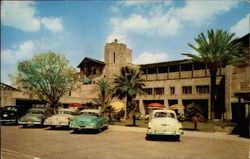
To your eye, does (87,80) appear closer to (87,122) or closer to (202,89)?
(202,89)

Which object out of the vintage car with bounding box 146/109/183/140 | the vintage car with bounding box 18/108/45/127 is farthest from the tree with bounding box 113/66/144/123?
the vintage car with bounding box 146/109/183/140

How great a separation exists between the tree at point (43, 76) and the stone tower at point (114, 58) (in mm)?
16813

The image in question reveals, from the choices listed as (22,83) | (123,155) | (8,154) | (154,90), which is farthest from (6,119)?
(154,90)

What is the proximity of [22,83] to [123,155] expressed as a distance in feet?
81.0

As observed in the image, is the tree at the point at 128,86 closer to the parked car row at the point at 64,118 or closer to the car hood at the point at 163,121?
the parked car row at the point at 64,118

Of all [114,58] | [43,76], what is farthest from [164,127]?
[114,58]

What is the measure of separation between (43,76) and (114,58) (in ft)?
66.3

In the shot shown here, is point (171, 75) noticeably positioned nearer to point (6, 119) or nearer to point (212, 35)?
point (212, 35)

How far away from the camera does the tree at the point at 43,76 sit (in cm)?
2884

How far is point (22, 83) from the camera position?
28906 millimetres

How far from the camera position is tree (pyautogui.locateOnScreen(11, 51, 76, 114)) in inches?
1136

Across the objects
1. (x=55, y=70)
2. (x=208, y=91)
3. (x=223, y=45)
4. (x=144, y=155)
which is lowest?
(x=144, y=155)

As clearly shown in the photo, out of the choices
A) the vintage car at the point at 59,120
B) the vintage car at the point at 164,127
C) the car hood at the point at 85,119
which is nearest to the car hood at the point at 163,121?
the vintage car at the point at 164,127

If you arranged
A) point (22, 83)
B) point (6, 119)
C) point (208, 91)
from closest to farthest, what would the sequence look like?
point (6, 119), point (22, 83), point (208, 91)
